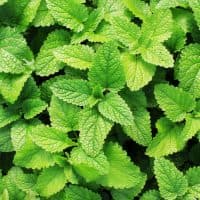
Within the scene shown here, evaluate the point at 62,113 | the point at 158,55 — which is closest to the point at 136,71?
the point at 158,55

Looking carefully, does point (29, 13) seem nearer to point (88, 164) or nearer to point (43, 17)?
point (43, 17)

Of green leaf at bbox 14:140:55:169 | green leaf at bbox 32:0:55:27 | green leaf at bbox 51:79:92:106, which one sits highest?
green leaf at bbox 32:0:55:27

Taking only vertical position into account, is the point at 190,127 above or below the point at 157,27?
below

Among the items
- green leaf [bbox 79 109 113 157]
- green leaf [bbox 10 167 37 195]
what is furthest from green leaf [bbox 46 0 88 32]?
green leaf [bbox 10 167 37 195]

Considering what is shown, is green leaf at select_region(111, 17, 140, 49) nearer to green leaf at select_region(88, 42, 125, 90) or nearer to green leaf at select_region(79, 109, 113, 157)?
green leaf at select_region(88, 42, 125, 90)

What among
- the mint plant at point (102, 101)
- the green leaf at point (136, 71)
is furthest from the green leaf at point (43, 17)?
the green leaf at point (136, 71)

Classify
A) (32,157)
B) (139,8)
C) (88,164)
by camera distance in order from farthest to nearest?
(139,8) < (32,157) < (88,164)
